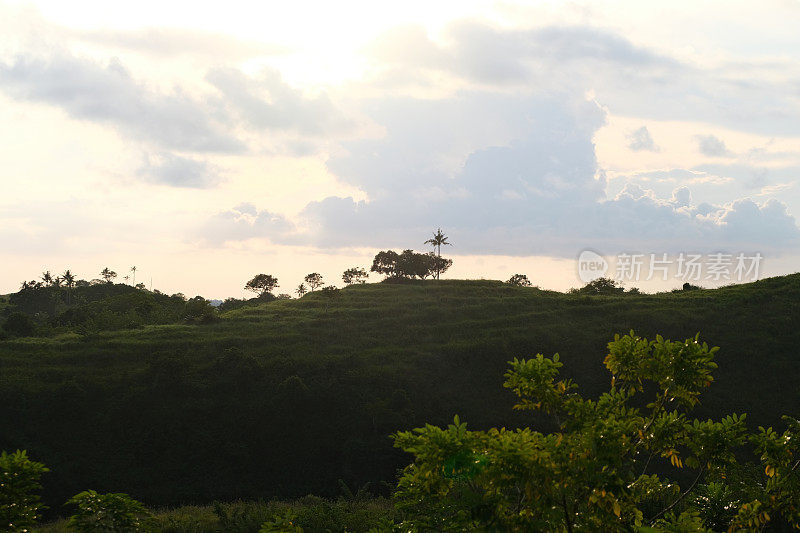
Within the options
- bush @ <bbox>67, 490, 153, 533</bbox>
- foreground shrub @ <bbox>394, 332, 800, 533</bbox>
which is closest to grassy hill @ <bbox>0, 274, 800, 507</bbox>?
bush @ <bbox>67, 490, 153, 533</bbox>

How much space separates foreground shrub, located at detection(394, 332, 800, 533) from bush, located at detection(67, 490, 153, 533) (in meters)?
4.95

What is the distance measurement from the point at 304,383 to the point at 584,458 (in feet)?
157

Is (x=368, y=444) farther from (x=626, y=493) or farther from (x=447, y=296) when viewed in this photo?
(x=447, y=296)

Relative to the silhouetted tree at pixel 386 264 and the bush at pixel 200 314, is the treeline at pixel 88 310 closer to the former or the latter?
Result: the bush at pixel 200 314

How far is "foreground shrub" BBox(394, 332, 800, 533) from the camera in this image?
318 inches

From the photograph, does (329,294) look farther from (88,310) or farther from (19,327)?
(19,327)

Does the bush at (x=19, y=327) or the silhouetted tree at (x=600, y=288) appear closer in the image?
the bush at (x=19, y=327)

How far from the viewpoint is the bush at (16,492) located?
34.9 ft

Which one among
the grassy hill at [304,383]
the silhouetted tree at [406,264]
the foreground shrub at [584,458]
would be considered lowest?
the grassy hill at [304,383]

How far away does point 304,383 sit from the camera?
54125mm

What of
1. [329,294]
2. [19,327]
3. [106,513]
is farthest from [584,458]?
[329,294]

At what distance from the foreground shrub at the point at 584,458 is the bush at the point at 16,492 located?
22.5 ft

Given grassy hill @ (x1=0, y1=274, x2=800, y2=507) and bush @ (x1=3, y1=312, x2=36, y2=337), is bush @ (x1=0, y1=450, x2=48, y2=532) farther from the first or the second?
bush @ (x1=3, y1=312, x2=36, y2=337)

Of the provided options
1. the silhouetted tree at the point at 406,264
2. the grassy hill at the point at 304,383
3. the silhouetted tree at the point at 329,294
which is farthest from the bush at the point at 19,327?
the silhouetted tree at the point at 406,264
